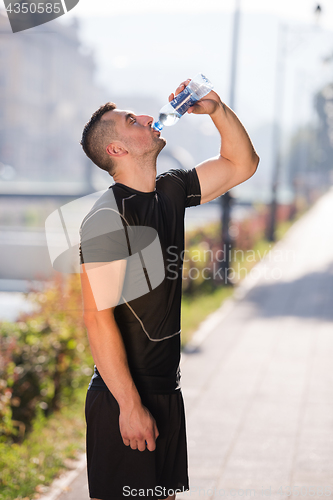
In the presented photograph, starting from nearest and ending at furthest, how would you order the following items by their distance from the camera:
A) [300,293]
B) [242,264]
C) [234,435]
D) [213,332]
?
1. [234,435]
2. [213,332]
3. [300,293]
4. [242,264]

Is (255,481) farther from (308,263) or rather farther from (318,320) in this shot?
(308,263)

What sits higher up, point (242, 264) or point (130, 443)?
point (130, 443)

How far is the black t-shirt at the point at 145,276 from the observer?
1930 millimetres

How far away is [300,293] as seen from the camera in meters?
10.4

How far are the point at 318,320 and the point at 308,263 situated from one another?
6078 mm

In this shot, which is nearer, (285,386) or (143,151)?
(143,151)

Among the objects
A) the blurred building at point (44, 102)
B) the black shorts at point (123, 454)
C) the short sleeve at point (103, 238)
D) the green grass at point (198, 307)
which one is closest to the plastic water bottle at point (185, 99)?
the short sleeve at point (103, 238)

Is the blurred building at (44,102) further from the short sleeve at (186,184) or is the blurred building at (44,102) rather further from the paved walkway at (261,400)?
the short sleeve at (186,184)

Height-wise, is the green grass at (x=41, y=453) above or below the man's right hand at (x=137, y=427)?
below

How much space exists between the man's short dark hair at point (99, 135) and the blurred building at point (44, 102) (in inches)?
2546

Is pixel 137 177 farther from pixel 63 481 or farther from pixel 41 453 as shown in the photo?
pixel 41 453

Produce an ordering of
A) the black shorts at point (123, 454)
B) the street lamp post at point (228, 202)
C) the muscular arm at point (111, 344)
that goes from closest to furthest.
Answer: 1. the muscular arm at point (111, 344)
2. the black shorts at point (123, 454)
3. the street lamp post at point (228, 202)

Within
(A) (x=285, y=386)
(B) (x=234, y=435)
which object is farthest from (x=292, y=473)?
(A) (x=285, y=386)

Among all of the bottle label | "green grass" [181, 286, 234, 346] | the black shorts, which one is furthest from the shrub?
the bottle label
